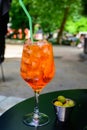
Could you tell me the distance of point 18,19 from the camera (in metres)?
22.1

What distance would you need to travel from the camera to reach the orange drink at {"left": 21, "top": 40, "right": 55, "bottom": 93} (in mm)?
1403

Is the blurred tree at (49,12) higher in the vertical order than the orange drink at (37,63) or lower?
lower

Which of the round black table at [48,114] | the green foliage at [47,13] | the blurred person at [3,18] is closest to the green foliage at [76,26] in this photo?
the green foliage at [47,13]

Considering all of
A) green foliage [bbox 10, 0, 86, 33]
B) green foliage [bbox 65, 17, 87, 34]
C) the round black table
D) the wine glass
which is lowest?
green foliage [bbox 65, 17, 87, 34]

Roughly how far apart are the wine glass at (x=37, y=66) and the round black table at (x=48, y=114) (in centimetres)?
4

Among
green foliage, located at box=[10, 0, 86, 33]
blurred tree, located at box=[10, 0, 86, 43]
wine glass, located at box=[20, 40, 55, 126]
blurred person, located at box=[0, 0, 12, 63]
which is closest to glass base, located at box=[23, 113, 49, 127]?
wine glass, located at box=[20, 40, 55, 126]

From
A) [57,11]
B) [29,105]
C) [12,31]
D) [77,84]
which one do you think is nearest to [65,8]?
[57,11]

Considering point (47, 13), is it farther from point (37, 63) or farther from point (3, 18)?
point (37, 63)

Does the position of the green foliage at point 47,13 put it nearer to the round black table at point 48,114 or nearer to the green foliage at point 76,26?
the green foliage at point 76,26

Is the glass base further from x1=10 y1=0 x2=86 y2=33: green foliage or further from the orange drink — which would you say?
x1=10 y1=0 x2=86 y2=33: green foliage

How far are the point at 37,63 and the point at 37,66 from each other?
0.5 inches

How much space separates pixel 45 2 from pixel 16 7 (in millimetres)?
5303

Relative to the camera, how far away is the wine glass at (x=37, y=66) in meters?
1.40

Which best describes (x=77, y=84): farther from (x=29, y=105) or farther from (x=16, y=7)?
(x=16, y=7)
